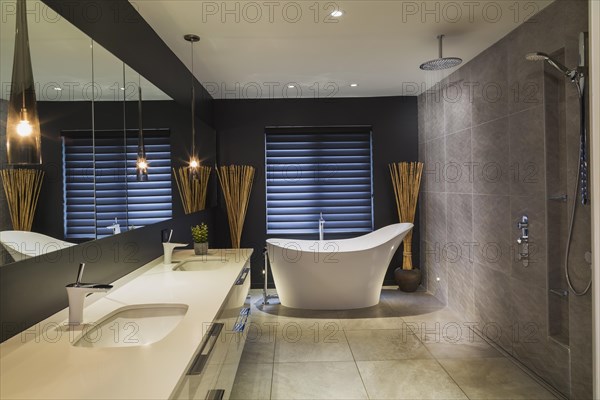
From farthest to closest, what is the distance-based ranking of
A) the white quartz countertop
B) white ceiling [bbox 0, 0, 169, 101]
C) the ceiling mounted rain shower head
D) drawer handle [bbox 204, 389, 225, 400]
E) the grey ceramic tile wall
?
the ceiling mounted rain shower head
the grey ceramic tile wall
drawer handle [bbox 204, 389, 225, 400]
white ceiling [bbox 0, 0, 169, 101]
the white quartz countertop

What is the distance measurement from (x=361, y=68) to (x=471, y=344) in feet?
9.04

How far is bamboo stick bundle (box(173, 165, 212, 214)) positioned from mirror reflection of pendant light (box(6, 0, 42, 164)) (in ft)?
6.31

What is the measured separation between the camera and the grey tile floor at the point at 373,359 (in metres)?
2.83

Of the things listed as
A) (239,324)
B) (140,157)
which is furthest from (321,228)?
(140,157)

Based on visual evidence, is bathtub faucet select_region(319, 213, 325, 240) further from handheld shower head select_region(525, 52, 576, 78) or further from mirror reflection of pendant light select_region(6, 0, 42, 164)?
mirror reflection of pendant light select_region(6, 0, 42, 164)

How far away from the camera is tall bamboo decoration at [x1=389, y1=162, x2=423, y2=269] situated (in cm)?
535

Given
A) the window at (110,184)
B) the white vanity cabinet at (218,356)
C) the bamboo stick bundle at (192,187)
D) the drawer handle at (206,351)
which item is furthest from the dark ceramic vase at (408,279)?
the drawer handle at (206,351)

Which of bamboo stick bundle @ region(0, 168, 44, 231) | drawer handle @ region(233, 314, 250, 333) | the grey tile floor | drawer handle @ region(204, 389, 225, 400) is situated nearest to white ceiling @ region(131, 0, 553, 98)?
bamboo stick bundle @ region(0, 168, 44, 231)

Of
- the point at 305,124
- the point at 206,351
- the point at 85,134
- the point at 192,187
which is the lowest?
the point at 206,351

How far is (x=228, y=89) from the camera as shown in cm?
510

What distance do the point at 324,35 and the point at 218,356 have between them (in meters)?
2.53

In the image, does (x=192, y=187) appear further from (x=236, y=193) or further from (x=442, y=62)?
(x=442, y=62)

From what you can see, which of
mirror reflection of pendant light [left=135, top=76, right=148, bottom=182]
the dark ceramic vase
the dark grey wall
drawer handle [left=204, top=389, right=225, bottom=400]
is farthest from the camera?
the dark grey wall

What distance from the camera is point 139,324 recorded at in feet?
6.07
